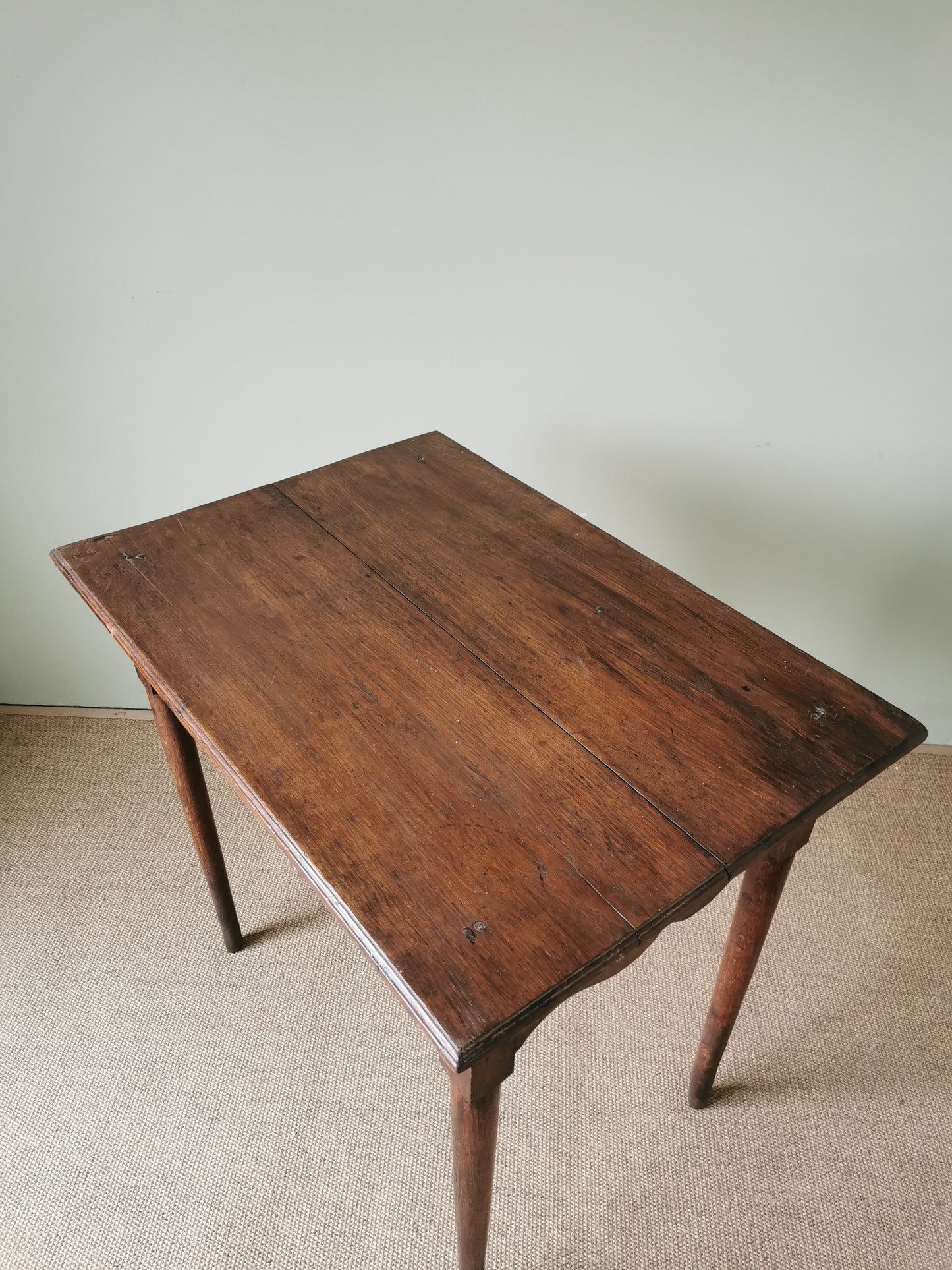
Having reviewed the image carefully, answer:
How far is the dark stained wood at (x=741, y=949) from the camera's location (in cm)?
109

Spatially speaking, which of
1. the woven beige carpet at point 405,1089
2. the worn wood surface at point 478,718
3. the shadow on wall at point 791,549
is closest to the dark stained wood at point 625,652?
the worn wood surface at point 478,718

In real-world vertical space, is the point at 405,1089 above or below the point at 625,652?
below

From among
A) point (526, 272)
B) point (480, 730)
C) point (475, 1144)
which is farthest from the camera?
point (526, 272)

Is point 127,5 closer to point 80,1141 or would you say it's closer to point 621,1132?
point 80,1141

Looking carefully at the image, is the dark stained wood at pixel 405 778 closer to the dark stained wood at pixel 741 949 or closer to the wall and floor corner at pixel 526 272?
the dark stained wood at pixel 741 949

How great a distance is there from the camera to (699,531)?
183cm

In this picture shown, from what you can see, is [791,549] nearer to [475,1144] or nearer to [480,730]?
[480,730]

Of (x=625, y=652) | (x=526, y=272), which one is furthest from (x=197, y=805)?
(x=526, y=272)

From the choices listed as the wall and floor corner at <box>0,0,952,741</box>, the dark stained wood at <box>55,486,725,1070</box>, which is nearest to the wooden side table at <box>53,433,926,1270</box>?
the dark stained wood at <box>55,486,725,1070</box>

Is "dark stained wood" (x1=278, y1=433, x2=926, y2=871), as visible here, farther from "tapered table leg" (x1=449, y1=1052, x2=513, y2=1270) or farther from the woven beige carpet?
the woven beige carpet

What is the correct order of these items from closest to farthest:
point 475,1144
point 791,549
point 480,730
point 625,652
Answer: point 475,1144 → point 480,730 → point 625,652 → point 791,549

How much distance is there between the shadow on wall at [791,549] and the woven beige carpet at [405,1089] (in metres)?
0.37

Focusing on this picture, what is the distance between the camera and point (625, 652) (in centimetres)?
114

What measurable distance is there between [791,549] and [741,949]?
0.87 metres
